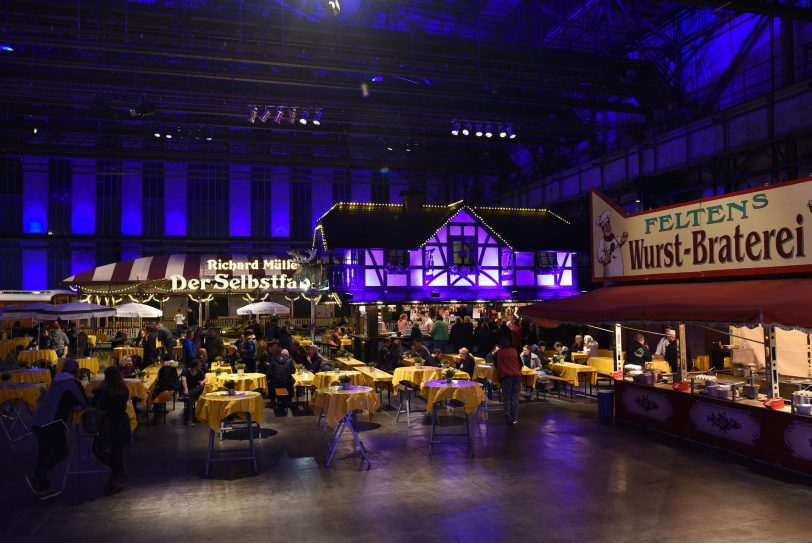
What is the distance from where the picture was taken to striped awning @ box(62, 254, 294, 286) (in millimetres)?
27625

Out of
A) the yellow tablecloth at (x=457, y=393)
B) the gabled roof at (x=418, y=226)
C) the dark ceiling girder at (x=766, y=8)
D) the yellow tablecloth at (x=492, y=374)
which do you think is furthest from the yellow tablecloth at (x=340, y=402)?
the gabled roof at (x=418, y=226)

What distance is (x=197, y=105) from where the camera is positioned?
Result: 20594 millimetres

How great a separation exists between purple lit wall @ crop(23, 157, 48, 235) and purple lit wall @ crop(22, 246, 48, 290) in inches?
6.5

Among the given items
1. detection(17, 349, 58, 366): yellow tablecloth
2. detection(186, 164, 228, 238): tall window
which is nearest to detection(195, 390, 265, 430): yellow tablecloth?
detection(17, 349, 58, 366): yellow tablecloth

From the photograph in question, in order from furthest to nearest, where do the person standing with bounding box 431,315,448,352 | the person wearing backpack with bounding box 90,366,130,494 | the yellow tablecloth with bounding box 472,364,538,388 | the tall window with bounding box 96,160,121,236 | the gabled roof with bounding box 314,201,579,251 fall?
the tall window with bounding box 96,160,121,236, the gabled roof with bounding box 314,201,579,251, the person standing with bounding box 431,315,448,352, the yellow tablecloth with bounding box 472,364,538,388, the person wearing backpack with bounding box 90,366,130,494

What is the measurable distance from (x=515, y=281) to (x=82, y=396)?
64.2ft

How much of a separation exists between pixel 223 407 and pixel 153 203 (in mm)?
28378

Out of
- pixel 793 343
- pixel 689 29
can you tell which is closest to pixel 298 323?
pixel 689 29

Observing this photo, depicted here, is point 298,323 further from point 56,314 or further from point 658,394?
point 658,394

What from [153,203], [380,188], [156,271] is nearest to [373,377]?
[156,271]

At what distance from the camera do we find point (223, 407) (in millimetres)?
8812

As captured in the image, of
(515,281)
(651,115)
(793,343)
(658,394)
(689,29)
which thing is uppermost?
(689,29)

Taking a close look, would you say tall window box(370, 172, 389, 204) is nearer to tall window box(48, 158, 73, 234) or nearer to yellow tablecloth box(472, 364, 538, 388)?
tall window box(48, 158, 73, 234)

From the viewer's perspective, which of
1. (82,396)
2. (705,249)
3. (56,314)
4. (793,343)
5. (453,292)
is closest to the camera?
(82,396)
